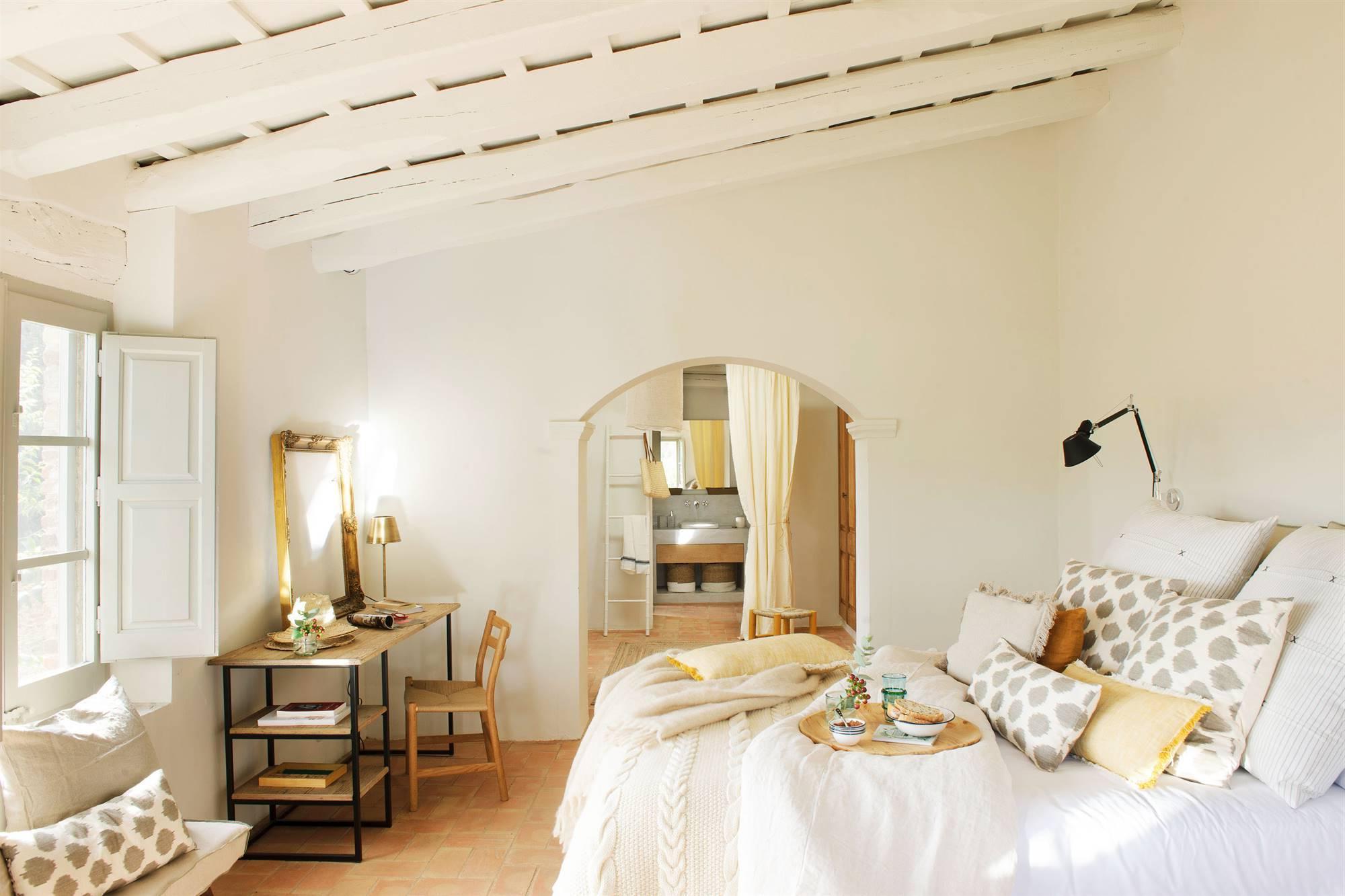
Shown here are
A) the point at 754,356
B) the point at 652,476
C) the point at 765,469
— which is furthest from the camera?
the point at 652,476

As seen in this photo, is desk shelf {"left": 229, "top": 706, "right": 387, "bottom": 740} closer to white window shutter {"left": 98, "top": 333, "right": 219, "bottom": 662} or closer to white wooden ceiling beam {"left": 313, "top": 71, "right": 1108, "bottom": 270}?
white window shutter {"left": 98, "top": 333, "right": 219, "bottom": 662}

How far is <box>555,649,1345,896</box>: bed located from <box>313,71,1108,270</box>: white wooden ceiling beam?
2.83 metres

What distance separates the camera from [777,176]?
4.39 m

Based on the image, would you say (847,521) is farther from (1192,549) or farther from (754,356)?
(1192,549)

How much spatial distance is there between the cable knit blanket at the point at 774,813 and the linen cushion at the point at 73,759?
1.38 meters

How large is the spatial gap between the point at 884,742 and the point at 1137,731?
2.21 ft

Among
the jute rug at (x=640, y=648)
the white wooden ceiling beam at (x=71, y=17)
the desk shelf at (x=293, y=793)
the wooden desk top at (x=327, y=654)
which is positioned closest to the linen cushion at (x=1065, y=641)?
the wooden desk top at (x=327, y=654)

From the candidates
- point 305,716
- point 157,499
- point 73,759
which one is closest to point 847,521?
point 305,716

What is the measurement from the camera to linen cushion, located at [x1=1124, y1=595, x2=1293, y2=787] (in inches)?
87.9

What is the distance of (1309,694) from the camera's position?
7.21 ft

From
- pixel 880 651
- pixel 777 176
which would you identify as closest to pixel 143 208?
pixel 777 176

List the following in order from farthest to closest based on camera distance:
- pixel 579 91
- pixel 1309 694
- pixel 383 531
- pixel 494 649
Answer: pixel 383 531 → pixel 494 649 → pixel 579 91 → pixel 1309 694

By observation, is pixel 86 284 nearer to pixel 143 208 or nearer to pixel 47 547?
pixel 143 208

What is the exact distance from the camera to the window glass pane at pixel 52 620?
8.60ft
